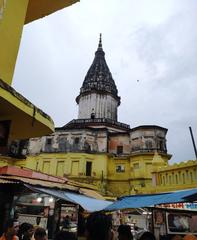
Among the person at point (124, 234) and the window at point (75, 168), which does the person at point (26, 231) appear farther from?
the window at point (75, 168)

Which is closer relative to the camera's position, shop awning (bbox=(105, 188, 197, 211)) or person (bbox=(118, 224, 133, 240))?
person (bbox=(118, 224, 133, 240))

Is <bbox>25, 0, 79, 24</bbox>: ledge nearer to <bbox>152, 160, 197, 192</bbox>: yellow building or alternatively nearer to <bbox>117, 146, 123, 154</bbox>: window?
<bbox>152, 160, 197, 192</bbox>: yellow building

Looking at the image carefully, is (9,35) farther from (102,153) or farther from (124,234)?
(102,153)

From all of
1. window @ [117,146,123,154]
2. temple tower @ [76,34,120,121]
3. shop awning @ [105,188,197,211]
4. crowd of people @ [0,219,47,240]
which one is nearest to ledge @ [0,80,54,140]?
crowd of people @ [0,219,47,240]

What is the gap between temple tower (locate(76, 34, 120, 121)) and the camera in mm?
44719

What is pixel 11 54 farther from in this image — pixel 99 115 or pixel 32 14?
pixel 99 115

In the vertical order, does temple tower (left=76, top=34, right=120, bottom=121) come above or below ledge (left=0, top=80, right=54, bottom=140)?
above

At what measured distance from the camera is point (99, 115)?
145 ft

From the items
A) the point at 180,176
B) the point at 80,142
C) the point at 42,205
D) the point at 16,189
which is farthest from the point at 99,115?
the point at 16,189

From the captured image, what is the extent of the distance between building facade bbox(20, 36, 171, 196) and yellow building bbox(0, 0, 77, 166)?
1250 inches

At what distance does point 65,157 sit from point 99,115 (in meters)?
10.3

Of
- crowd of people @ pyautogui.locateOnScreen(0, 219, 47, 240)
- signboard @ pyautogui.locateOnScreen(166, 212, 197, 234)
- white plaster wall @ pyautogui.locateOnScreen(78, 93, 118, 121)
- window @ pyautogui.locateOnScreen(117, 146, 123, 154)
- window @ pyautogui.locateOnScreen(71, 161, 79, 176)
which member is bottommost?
crowd of people @ pyautogui.locateOnScreen(0, 219, 47, 240)

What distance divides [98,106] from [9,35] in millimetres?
40727

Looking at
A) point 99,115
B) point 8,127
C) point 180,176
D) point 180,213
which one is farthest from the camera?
point 99,115
